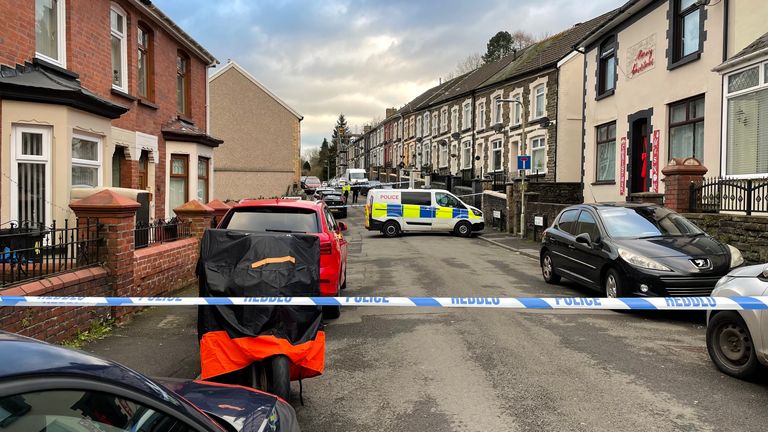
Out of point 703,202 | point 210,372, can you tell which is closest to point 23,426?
point 210,372

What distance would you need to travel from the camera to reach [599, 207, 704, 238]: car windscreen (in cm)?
901

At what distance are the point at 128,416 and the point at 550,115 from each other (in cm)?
2829

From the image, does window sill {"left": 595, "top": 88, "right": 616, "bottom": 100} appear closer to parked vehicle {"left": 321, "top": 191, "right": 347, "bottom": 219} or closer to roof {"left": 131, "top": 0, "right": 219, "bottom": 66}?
roof {"left": 131, "top": 0, "right": 219, "bottom": 66}

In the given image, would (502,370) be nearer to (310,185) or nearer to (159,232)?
(159,232)

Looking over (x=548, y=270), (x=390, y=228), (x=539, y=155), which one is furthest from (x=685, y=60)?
(x=539, y=155)

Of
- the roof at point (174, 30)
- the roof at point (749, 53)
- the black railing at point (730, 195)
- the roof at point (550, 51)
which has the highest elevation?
the roof at point (550, 51)

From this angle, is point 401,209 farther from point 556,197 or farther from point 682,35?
point 682,35

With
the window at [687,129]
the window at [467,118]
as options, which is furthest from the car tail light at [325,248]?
the window at [467,118]

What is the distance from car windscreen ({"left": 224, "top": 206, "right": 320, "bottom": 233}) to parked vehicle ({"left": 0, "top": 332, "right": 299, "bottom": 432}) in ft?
18.1

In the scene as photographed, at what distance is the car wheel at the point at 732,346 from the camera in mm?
5117

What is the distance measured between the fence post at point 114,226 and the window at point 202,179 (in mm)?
9828

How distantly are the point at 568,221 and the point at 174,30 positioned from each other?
11.6 m

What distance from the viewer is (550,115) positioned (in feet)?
91.7

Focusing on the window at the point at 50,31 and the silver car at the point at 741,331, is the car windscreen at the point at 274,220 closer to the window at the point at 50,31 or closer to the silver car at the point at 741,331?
the silver car at the point at 741,331
